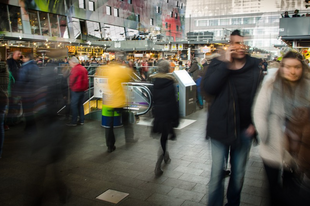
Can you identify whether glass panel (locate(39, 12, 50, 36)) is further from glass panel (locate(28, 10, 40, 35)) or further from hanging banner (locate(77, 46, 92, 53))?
hanging banner (locate(77, 46, 92, 53))

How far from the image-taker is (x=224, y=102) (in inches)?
112

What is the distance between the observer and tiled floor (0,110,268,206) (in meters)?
3.91

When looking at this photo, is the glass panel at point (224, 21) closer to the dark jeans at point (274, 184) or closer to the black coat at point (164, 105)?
the black coat at point (164, 105)

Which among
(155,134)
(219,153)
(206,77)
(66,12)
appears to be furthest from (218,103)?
(66,12)

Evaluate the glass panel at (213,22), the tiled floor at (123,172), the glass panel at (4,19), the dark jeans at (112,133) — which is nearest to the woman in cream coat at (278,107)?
the tiled floor at (123,172)

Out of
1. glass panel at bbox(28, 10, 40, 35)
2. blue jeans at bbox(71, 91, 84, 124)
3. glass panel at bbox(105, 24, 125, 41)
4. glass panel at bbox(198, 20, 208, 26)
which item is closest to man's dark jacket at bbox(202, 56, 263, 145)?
blue jeans at bbox(71, 91, 84, 124)

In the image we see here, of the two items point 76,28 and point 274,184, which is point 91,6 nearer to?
point 76,28

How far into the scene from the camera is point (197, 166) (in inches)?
204

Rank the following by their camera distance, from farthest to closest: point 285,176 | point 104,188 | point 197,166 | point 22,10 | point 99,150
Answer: point 22,10 → point 99,150 → point 197,166 → point 104,188 → point 285,176

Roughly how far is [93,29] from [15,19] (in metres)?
A: 14.2

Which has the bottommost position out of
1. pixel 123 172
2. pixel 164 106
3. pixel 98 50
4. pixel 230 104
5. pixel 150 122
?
pixel 150 122

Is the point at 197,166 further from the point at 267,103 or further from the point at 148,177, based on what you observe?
the point at 267,103

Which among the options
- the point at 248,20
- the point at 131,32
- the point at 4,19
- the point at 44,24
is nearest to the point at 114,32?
the point at 131,32

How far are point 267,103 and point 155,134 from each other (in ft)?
8.09
